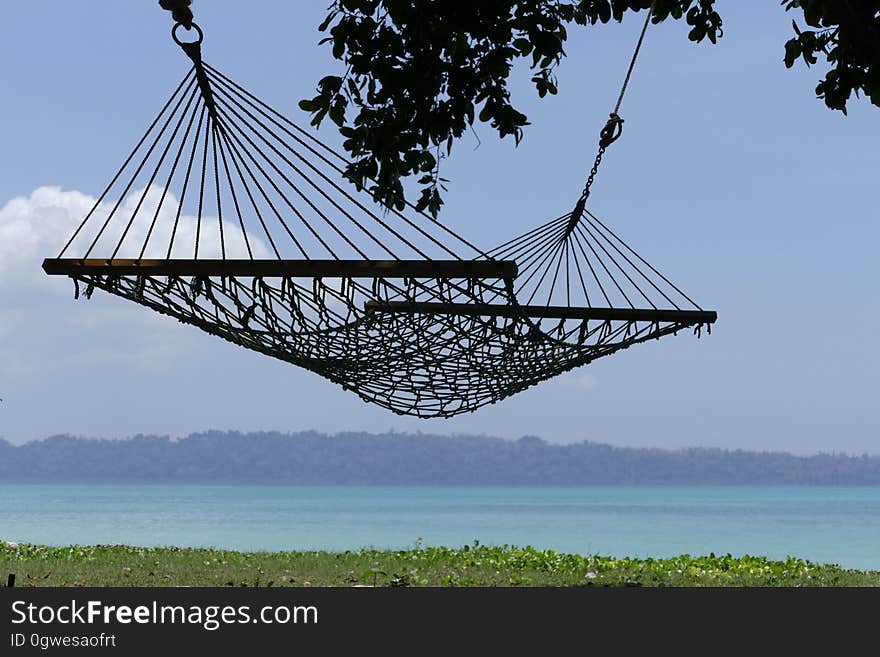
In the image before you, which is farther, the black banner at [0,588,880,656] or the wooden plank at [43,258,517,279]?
the black banner at [0,588,880,656]

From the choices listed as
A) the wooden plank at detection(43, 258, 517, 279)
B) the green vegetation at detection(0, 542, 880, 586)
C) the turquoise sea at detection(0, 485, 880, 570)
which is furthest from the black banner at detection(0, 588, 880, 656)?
the turquoise sea at detection(0, 485, 880, 570)

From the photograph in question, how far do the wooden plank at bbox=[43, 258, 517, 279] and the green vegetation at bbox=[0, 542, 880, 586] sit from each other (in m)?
2.48

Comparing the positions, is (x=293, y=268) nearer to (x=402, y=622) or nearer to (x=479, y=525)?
(x=402, y=622)

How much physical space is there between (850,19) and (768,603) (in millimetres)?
2437

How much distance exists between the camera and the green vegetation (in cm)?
602

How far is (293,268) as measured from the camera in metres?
3.56

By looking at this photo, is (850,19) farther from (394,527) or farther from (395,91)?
(394,527)

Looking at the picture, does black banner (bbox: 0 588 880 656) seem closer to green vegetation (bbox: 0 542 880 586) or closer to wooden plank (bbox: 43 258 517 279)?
wooden plank (bbox: 43 258 517 279)

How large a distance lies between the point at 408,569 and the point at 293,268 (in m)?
3.34

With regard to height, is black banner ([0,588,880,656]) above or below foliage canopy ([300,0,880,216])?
below

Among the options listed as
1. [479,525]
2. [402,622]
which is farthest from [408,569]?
[479,525]

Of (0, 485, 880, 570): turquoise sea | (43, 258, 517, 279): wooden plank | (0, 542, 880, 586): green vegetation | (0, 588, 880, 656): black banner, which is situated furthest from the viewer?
(0, 485, 880, 570): turquoise sea

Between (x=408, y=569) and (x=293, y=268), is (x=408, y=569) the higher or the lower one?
the lower one

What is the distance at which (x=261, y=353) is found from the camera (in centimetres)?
406
